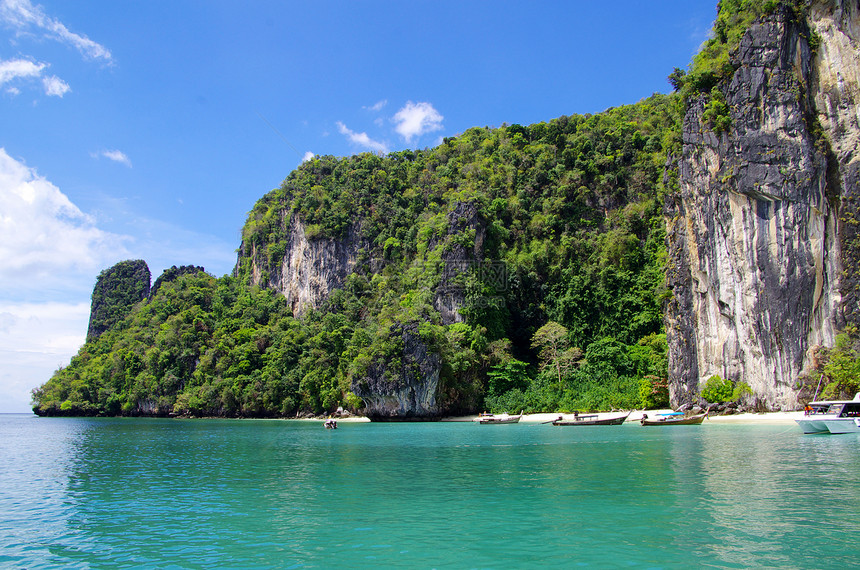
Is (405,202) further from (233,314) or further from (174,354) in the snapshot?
(174,354)

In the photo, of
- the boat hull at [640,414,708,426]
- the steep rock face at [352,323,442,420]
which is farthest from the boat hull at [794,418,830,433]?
the steep rock face at [352,323,442,420]

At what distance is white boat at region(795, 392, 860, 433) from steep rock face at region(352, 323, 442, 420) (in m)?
29.8

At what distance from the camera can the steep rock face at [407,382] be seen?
49562 millimetres

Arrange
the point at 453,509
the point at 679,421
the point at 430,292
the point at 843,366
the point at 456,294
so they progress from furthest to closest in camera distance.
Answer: the point at 430,292 < the point at 456,294 < the point at 679,421 < the point at 843,366 < the point at 453,509

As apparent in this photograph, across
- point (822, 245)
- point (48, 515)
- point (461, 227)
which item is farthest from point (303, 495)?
point (461, 227)

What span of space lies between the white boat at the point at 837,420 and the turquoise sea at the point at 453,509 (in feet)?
9.10

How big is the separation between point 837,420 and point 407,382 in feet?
108

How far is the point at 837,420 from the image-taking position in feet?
80.7

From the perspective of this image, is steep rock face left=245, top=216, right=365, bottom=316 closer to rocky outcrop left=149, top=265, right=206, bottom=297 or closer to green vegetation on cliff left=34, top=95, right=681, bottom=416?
green vegetation on cliff left=34, top=95, right=681, bottom=416

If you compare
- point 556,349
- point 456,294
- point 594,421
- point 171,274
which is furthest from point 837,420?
point 171,274

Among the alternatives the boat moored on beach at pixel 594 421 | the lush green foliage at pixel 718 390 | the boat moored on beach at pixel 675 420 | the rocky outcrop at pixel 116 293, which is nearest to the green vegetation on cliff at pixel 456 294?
the lush green foliage at pixel 718 390

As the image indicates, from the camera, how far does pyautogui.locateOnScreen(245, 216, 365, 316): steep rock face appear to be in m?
78.1

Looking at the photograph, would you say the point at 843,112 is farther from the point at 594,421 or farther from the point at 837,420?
the point at 594,421

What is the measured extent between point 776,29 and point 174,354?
76449 mm
